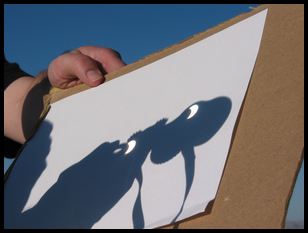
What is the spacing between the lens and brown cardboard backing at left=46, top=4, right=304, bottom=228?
42cm

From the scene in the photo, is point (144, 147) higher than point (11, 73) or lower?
lower

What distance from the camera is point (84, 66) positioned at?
0.86 meters

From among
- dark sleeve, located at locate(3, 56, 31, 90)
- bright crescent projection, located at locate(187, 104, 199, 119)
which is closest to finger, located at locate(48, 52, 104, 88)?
dark sleeve, located at locate(3, 56, 31, 90)

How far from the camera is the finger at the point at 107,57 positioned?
0.89 meters

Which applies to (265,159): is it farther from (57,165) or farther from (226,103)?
(57,165)

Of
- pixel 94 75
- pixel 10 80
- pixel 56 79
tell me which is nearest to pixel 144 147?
pixel 94 75

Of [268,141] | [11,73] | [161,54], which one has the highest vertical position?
[11,73]

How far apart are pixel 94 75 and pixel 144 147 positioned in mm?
300

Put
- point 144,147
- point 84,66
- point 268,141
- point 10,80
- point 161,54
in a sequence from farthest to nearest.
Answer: point 10,80 < point 84,66 < point 161,54 < point 144,147 < point 268,141

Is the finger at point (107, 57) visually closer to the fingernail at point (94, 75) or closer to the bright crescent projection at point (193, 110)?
the fingernail at point (94, 75)

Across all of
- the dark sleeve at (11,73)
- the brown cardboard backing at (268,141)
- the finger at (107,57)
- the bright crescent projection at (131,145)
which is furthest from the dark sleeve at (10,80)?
the brown cardboard backing at (268,141)

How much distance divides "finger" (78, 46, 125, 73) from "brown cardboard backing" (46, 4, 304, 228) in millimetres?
386

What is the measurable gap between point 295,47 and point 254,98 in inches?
3.6

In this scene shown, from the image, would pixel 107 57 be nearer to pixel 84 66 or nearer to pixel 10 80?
pixel 84 66
